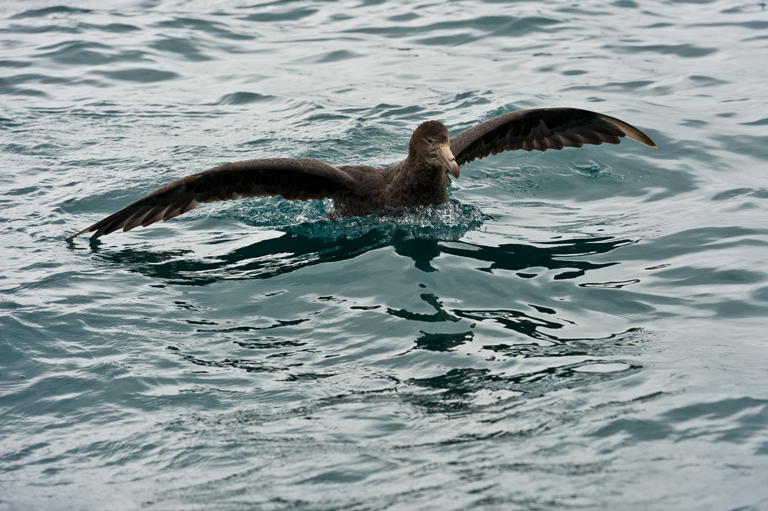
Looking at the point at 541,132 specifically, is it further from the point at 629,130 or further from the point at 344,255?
the point at 344,255

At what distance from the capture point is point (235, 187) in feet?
25.8

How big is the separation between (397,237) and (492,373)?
2888 millimetres


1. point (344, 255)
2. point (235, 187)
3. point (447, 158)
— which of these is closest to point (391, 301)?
point (344, 255)

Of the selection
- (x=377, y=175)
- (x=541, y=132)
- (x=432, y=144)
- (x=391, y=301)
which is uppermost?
(x=432, y=144)

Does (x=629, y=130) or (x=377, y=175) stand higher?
(x=629, y=130)

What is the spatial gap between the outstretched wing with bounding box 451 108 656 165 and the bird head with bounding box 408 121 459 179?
825 mm

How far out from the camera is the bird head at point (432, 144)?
720 centimetres

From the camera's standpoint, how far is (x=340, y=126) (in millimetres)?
11375

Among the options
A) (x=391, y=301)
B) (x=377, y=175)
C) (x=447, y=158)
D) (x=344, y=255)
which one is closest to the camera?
(x=391, y=301)

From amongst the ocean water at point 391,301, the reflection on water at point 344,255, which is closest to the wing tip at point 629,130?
the ocean water at point 391,301

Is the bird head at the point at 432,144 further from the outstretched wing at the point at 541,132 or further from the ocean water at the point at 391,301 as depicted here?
the outstretched wing at the point at 541,132

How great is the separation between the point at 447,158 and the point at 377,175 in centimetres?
137

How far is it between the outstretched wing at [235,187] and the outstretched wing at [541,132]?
5.05 ft

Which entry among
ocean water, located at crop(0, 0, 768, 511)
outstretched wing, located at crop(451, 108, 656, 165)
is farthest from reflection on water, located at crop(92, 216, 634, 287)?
outstretched wing, located at crop(451, 108, 656, 165)
